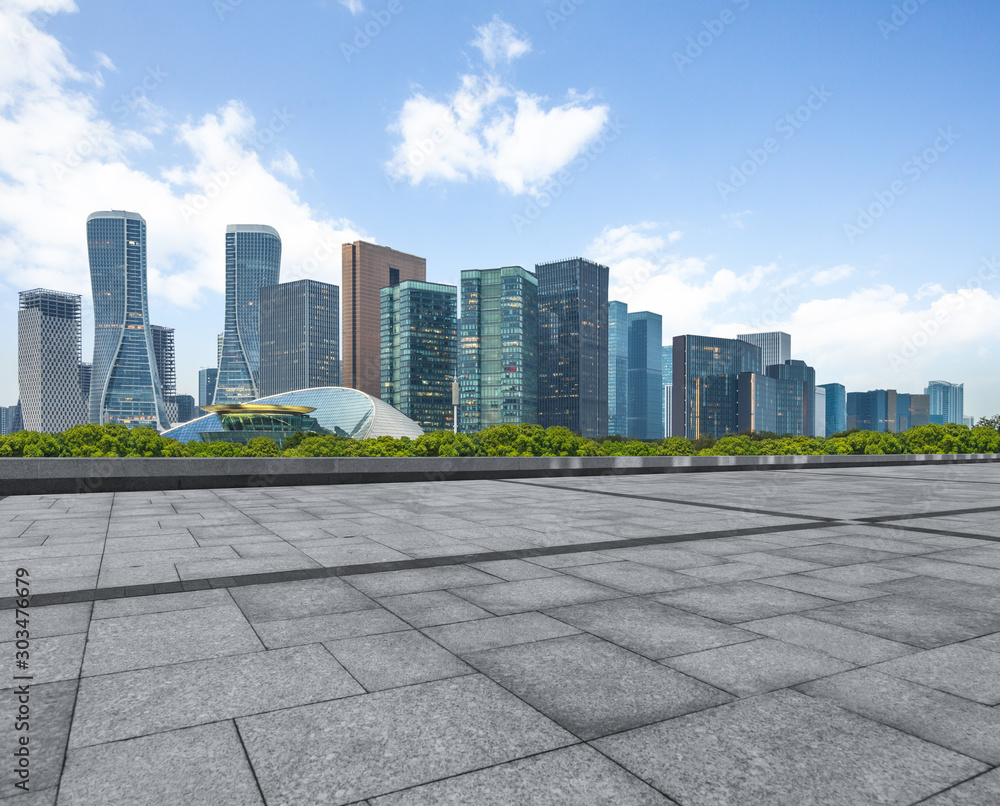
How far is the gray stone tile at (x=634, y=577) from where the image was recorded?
6.38 meters

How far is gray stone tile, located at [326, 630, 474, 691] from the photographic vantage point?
3.96 metres

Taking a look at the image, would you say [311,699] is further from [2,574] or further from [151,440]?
[151,440]

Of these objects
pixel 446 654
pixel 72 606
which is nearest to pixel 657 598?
pixel 446 654

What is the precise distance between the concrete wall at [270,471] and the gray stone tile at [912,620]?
50.1 ft

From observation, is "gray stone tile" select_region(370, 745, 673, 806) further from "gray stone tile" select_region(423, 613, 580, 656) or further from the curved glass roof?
the curved glass roof

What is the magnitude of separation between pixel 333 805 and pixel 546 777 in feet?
3.13

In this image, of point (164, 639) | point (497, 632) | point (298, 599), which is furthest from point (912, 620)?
point (164, 639)

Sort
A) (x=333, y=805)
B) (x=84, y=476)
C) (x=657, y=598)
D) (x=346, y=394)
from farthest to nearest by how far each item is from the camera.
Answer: (x=346, y=394) → (x=84, y=476) → (x=657, y=598) → (x=333, y=805)

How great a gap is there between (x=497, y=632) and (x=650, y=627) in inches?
50.3

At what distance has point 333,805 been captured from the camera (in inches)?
103

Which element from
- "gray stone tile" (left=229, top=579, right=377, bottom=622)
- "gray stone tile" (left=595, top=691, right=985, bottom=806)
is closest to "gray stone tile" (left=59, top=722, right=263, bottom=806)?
"gray stone tile" (left=595, top=691, right=985, bottom=806)

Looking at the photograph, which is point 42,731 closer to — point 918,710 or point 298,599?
point 298,599

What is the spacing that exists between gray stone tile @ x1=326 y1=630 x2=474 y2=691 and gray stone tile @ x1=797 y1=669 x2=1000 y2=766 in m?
2.35

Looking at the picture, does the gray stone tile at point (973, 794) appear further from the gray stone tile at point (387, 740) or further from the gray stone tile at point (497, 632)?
the gray stone tile at point (497, 632)
